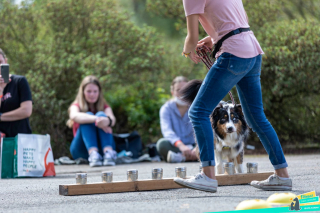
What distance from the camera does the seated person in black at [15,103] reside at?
5832mm

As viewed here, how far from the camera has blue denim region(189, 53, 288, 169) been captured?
3289mm

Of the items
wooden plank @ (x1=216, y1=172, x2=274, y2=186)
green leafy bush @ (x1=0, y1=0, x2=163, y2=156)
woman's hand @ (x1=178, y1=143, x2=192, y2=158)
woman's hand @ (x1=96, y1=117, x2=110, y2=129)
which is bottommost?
wooden plank @ (x1=216, y1=172, x2=274, y2=186)

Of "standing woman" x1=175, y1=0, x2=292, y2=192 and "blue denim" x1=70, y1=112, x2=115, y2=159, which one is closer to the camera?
"standing woman" x1=175, y1=0, x2=292, y2=192

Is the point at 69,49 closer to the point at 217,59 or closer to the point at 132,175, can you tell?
the point at 132,175

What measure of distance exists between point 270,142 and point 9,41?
6.97 metres

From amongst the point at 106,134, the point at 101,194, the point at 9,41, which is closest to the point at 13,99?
the point at 106,134

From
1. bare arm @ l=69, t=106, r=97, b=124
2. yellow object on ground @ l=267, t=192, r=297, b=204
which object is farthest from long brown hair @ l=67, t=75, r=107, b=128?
yellow object on ground @ l=267, t=192, r=297, b=204

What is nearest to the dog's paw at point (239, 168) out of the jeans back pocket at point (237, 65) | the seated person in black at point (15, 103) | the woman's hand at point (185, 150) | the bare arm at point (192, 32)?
the jeans back pocket at point (237, 65)

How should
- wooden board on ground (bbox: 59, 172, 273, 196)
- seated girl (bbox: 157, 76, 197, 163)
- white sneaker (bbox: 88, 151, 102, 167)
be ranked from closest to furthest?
1. wooden board on ground (bbox: 59, 172, 273, 196)
2. white sneaker (bbox: 88, 151, 102, 167)
3. seated girl (bbox: 157, 76, 197, 163)

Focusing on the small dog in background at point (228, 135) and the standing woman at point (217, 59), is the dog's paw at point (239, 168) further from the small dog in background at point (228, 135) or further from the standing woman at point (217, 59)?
the standing woman at point (217, 59)

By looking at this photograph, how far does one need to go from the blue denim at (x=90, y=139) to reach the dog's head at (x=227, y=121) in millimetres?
3013

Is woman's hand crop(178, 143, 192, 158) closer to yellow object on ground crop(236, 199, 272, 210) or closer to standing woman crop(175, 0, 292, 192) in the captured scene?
standing woman crop(175, 0, 292, 192)

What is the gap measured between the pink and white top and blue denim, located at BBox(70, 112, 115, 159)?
13.7ft

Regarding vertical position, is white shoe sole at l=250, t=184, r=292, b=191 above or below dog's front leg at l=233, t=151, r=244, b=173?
below
